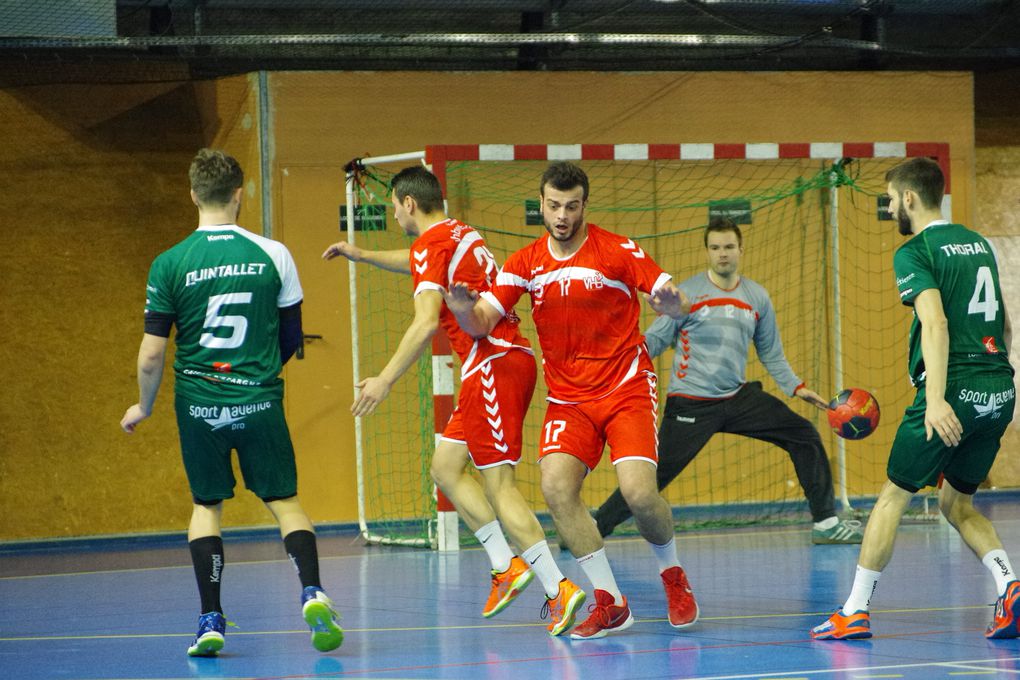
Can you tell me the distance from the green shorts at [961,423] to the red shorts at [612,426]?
3.49ft

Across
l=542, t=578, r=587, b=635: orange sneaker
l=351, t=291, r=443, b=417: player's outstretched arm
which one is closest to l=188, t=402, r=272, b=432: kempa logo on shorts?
l=351, t=291, r=443, b=417: player's outstretched arm

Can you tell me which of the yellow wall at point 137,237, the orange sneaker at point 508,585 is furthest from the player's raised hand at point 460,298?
the yellow wall at point 137,237

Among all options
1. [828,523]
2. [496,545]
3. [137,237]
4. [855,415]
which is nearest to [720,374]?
[855,415]

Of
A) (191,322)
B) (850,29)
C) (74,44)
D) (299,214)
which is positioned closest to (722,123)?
(850,29)

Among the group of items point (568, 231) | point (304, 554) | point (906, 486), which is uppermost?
point (568, 231)

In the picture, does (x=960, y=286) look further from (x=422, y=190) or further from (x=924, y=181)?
(x=422, y=190)

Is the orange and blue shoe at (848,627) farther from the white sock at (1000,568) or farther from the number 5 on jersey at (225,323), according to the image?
the number 5 on jersey at (225,323)

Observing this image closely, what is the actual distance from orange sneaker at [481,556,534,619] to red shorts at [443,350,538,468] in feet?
1.63

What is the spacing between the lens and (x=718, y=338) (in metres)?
9.15

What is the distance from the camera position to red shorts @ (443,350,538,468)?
632cm

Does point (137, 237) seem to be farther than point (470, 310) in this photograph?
Yes

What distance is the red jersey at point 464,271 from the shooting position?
6.28 metres

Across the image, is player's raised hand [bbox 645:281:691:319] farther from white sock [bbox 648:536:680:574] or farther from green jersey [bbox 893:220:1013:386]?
white sock [bbox 648:536:680:574]

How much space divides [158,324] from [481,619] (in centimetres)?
223
